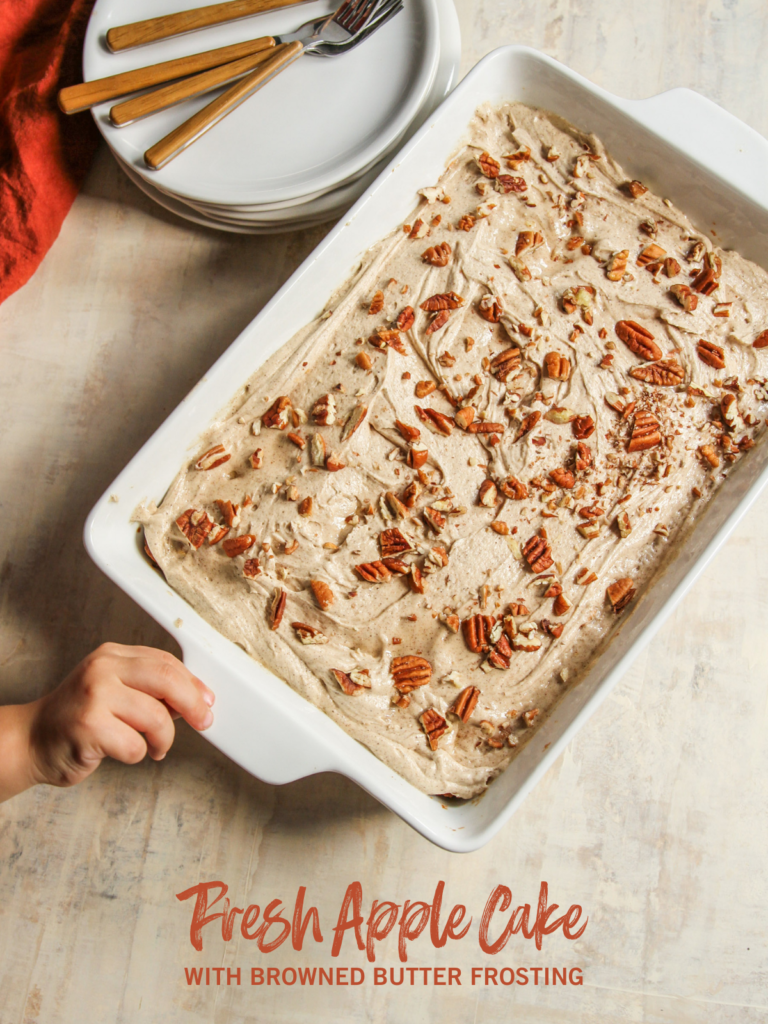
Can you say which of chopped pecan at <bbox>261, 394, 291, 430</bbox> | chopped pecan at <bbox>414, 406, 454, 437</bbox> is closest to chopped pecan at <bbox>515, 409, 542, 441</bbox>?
chopped pecan at <bbox>414, 406, 454, 437</bbox>

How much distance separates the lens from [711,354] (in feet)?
4.36

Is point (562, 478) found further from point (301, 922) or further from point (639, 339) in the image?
point (301, 922)

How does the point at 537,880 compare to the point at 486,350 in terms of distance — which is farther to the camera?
the point at 537,880

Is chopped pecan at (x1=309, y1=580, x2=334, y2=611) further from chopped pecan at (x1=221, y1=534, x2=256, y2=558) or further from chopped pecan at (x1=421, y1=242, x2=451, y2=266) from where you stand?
chopped pecan at (x1=421, y1=242, x2=451, y2=266)

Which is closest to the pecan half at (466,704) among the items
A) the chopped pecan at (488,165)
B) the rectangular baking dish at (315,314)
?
the rectangular baking dish at (315,314)

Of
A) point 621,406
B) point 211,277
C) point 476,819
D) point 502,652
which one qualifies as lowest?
point 476,819

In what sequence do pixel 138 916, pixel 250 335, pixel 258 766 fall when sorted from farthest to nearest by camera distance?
pixel 138 916 < pixel 250 335 < pixel 258 766

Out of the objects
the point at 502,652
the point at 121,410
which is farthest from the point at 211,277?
the point at 502,652

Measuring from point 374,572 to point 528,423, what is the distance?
419 mm

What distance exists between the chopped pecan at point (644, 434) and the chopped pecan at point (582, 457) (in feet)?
0.28

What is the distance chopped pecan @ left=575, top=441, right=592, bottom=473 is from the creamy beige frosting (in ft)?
0.05

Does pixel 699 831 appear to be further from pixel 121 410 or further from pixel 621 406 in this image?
pixel 121 410

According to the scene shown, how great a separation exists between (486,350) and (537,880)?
1.17 meters

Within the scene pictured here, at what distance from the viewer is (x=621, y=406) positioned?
1.32m
